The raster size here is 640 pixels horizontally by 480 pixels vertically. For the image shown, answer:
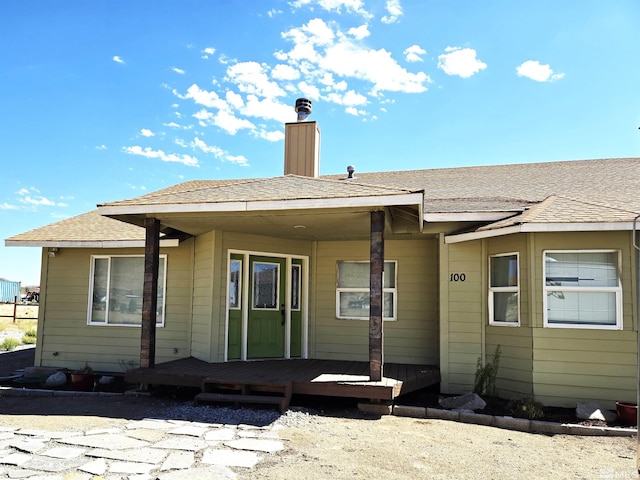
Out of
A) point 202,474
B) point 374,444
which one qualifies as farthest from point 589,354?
point 202,474

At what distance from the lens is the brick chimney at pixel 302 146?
415 inches

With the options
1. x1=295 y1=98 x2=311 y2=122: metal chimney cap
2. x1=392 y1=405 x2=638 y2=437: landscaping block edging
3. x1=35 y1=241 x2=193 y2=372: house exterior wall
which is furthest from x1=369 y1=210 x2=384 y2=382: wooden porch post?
x1=295 y1=98 x2=311 y2=122: metal chimney cap

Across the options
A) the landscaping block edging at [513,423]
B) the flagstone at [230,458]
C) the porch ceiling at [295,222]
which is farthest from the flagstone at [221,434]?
the porch ceiling at [295,222]

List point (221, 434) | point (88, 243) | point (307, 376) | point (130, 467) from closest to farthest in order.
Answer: point (130, 467) → point (221, 434) → point (307, 376) → point (88, 243)

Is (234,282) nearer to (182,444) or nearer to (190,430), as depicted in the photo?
(190,430)

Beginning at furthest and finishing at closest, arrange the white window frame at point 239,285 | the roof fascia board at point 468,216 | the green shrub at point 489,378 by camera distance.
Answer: the white window frame at point 239,285 → the roof fascia board at point 468,216 → the green shrub at point 489,378

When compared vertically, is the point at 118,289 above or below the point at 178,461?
above

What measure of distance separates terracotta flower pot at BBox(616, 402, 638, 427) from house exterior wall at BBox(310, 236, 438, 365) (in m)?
3.12

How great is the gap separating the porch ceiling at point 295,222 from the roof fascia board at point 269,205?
269 millimetres

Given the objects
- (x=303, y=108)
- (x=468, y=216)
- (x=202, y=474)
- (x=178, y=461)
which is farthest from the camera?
(x=303, y=108)

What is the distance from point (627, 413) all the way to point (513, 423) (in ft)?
4.50

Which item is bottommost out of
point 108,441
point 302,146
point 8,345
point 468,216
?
point 8,345

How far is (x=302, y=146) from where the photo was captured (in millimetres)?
10602

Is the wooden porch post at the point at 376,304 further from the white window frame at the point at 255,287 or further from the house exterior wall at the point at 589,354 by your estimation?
the white window frame at the point at 255,287
